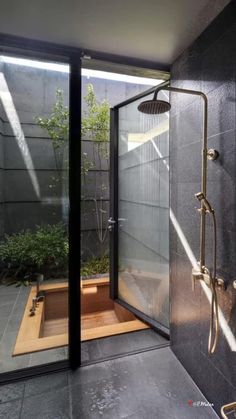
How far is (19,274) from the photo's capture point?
1678 mm

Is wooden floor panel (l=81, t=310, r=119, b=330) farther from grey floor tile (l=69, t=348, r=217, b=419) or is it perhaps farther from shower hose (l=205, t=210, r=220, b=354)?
shower hose (l=205, t=210, r=220, b=354)

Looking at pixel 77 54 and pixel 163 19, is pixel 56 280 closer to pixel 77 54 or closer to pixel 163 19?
pixel 77 54

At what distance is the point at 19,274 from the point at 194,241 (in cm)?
124

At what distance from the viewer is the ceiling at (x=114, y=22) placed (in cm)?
121

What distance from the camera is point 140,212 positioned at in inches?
88.8

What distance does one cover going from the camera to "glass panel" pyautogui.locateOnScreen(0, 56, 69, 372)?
1.61 m

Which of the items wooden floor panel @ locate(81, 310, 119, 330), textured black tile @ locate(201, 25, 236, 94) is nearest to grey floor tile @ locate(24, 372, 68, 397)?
wooden floor panel @ locate(81, 310, 119, 330)

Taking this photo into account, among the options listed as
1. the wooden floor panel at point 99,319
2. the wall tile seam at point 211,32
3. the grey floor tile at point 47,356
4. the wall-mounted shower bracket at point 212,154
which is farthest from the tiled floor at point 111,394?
the wall tile seam at point 211,32

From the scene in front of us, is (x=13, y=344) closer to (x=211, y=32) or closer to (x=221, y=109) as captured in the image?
(x=221, y=109)

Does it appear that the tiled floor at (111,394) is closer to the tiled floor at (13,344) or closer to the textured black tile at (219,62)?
the tiled floor at (13,344)

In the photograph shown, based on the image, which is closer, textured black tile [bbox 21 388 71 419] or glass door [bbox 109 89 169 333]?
textured black tile [bbox 21 388 71 419]

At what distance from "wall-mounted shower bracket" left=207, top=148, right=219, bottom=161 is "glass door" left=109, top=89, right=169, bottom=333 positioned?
62cm

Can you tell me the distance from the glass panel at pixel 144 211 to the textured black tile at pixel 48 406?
0.99 metres

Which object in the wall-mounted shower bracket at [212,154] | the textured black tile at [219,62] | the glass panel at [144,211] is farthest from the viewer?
the glass panel at [144,211]
